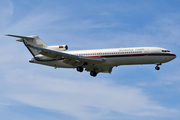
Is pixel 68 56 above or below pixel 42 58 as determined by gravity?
below

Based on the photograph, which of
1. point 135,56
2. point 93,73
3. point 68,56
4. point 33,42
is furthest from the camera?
point 33,42

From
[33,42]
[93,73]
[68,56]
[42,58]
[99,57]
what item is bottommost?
[93,73]

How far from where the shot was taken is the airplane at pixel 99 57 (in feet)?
138

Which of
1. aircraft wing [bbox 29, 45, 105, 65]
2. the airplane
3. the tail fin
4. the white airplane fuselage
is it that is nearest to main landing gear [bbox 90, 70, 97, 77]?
the airplane

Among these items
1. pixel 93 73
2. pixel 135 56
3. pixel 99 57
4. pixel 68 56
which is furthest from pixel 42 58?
pixel 135 56

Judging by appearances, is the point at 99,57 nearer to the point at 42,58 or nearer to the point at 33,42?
the point at 42,58

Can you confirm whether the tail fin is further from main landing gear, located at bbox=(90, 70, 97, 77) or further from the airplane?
main landing gear, located at bbox=(90, 70, 97, 77)

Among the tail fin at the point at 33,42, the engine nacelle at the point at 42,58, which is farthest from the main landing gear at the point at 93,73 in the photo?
the tail fin at the point at 33,42

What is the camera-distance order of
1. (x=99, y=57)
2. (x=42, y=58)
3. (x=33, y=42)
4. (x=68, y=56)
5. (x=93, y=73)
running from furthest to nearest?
(x=33, y=42)
(x=93, y=73)
(x=42, y=58)
(x=99, y=57)
(x=68, y=56)

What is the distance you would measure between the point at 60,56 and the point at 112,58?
7.18 metres

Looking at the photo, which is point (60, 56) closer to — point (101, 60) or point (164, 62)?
point (101, 60)

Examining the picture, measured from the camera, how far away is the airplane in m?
42.1

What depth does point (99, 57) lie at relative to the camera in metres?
43.7

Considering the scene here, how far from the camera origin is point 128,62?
Result: 4250 centimetres
